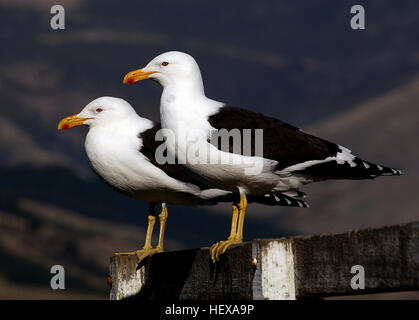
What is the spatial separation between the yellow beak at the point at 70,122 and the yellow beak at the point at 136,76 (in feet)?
3.94

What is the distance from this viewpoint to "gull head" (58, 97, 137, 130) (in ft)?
34.4

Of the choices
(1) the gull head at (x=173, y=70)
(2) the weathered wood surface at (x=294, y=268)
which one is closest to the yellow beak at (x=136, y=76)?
(1) the gull head at (x=173, y=70)

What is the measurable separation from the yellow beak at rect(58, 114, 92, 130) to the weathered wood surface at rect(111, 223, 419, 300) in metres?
2.83

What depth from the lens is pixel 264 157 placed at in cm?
832

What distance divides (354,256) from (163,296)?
2.94 metres

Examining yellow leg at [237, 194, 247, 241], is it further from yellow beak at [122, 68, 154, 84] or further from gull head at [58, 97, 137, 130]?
gull head at [58, 97, 137, 130]

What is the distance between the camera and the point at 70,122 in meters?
10.6

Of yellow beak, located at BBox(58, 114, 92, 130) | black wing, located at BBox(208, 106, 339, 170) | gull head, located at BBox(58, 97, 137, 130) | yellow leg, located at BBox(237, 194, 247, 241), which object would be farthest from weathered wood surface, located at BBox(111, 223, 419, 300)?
yellow beak, located at BBox(58, 114, 92, 130)

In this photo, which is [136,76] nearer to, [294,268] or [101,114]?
[101,114]

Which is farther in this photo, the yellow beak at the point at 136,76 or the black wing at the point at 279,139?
the yellow beak at the point at 136,76

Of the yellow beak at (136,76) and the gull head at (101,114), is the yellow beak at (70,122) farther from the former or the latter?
the yellow beak at (136,76)

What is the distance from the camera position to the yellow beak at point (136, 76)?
945 cm
